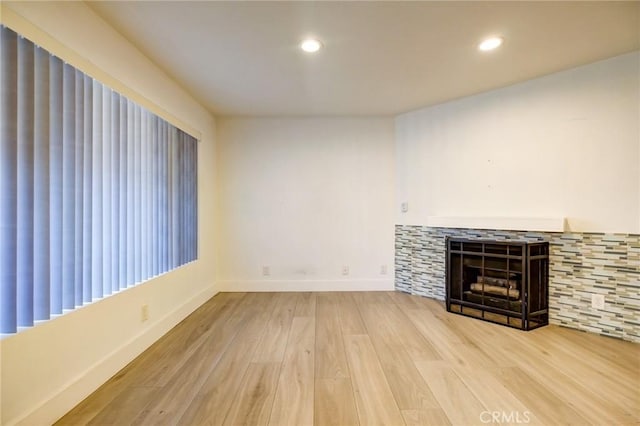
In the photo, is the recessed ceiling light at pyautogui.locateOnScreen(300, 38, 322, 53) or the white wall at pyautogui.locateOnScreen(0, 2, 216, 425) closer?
the white wall at pyautogui.locateOnScreen(0, 2, 216, 425)

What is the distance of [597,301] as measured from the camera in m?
2.60

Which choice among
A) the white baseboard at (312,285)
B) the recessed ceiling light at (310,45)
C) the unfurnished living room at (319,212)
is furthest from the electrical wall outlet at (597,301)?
the recessed ceiling light at (310,45)

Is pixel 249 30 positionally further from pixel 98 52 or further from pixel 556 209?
pixel 556 209

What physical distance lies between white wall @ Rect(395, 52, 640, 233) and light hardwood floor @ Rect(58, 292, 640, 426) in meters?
1.17

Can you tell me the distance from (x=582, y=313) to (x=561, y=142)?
5.13 ft

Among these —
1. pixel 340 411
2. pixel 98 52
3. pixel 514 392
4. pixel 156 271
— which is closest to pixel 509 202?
pixel 514 392

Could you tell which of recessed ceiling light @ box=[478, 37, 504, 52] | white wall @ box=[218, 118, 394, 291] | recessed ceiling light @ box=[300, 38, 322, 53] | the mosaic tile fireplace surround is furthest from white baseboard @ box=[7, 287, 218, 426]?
recessed ceiling light @ box=[478, 37, 504, 52]

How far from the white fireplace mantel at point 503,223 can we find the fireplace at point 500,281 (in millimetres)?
177

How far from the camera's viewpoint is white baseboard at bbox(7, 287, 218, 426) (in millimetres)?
1481

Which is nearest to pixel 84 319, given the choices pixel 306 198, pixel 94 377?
pixel 94 377

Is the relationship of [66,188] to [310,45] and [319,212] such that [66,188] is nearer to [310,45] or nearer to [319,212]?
[310,45]

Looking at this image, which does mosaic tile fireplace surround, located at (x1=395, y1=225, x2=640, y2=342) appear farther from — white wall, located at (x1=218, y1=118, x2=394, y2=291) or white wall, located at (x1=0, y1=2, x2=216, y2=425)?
white wall, located at (x1=0, y1=2, x2=216, y2=425)

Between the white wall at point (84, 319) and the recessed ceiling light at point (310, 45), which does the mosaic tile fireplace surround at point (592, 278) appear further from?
the white wall at point (84, 319)

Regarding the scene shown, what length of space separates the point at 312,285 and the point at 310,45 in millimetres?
2887
